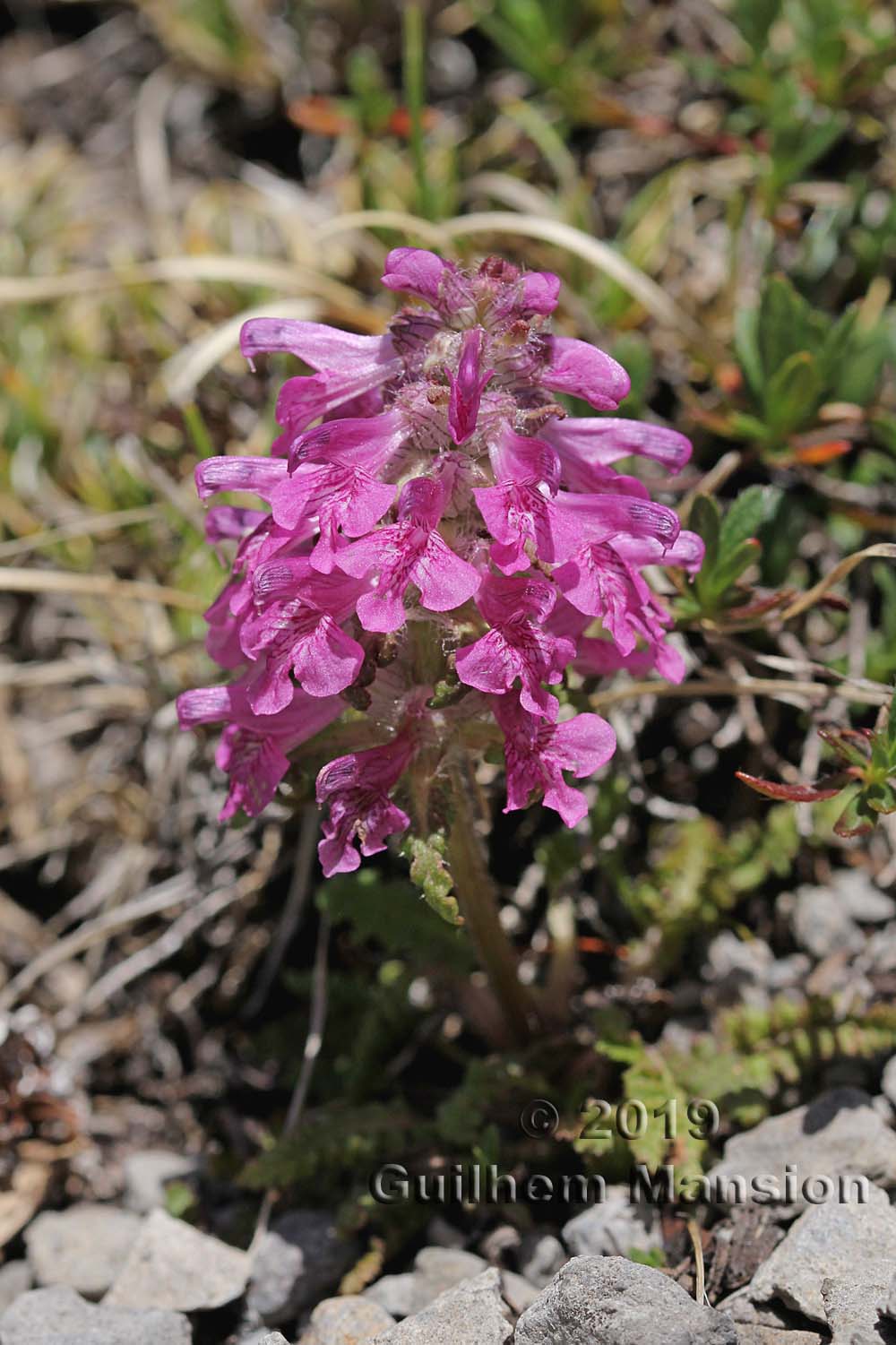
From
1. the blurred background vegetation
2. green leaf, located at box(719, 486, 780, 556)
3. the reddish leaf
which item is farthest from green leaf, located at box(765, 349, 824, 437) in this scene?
the reddish leaf

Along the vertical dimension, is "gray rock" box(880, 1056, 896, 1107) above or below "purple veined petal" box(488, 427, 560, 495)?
below

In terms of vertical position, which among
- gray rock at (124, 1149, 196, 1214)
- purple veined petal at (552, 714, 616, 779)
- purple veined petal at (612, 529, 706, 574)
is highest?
purple veined petal at (612, 529, 706, 574)

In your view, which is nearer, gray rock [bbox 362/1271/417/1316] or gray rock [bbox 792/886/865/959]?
gray rock [bbox 362/1271/417/1316]

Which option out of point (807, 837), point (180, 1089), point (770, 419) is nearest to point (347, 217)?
point (770, 419)

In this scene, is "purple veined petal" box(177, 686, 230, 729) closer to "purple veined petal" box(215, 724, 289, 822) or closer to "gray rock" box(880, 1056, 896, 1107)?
"purple veined petal" box(215, 724, 289, 822)

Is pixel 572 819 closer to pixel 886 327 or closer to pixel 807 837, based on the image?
pixel 807 837

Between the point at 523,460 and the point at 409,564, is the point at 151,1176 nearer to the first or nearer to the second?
the point at 409,564
